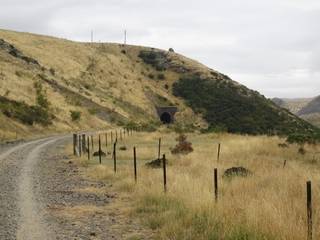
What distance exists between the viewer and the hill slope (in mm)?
62906

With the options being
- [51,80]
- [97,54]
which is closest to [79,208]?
[51,80]

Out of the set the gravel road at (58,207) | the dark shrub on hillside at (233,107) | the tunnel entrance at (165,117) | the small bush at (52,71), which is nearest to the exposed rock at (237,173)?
the gravel road at (58,207)

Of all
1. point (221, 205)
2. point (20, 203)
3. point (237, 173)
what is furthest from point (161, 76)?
point (221, 205)

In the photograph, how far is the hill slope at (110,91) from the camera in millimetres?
62906

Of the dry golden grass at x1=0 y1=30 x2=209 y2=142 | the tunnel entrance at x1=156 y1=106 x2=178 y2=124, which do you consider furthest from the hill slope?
the tunnel entrance at x1=156 y1=106 x2=178 y2=124

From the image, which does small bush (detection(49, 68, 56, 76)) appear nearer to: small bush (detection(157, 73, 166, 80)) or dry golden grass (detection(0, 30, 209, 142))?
dry golden grass (detection(0, 30, 209, 142))

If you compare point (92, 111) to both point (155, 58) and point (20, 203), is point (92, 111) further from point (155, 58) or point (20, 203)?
point (155, 58)

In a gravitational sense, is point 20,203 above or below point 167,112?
below

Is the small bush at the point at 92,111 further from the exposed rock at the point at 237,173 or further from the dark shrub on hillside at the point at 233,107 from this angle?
the exposed rock at the point at 237,173

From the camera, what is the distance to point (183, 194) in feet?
42.1

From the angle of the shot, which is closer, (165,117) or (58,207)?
(58,207)

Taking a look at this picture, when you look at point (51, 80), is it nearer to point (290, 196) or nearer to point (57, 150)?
point (57, 150)

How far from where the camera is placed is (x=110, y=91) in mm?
97438

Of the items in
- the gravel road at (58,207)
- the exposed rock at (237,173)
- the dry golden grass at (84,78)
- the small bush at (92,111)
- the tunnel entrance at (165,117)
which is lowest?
the gravel road at (58,207)
